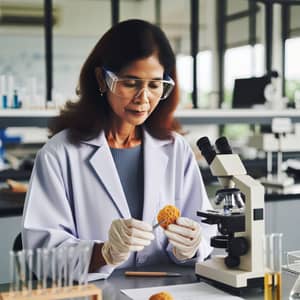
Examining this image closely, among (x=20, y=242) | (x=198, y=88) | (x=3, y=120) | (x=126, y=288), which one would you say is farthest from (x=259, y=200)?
(x=198, y=88)

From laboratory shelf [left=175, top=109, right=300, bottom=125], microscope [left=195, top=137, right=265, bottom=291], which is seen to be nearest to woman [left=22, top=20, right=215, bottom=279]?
microscope [left=195, top=137, right=265, bottom=291]

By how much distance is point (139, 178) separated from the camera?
2.01 meters

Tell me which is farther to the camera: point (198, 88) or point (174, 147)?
point (198, 88)

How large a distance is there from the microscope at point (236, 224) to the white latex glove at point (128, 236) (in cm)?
20

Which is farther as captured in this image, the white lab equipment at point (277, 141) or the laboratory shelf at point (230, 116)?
the laboratory shelf at point (230, 116)

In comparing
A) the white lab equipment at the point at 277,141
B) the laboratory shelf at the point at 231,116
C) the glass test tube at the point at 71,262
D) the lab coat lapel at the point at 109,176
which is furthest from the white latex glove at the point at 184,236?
the laboratory shelf at the point at 231,116

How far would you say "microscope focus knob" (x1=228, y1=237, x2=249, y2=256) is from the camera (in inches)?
63.4

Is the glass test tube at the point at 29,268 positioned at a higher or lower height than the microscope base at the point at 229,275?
higher

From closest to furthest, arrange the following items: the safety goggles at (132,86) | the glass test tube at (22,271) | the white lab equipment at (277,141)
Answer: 1. the glass test tube at (22,271)
2. the safety goggles at (132,86)
3. the white lab equipment at (277,141)

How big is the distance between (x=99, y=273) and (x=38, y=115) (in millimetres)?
2870

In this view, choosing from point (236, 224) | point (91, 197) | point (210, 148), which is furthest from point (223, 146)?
point (91, 197)

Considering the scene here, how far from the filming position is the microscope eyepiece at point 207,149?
1685 mm

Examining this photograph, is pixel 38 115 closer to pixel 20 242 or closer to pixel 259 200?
pixel 20 242

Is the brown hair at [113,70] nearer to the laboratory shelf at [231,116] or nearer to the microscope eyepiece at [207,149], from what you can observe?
the microscope eyepiece at [207,149]
